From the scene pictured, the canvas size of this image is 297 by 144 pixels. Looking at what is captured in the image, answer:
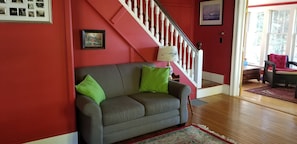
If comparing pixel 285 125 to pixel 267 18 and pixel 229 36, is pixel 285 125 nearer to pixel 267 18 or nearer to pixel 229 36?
pixel 229 36

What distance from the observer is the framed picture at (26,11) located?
2.15 meters

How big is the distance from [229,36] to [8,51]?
4033mm

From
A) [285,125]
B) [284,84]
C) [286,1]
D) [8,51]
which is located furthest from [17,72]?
[286,1]

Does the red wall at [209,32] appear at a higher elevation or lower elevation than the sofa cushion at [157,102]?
higher

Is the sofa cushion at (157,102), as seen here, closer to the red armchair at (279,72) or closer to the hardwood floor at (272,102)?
the hardwood floor at (272,102)

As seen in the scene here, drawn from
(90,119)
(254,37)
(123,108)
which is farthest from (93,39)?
(254,37)

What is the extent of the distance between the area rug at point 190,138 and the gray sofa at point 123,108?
14 cm

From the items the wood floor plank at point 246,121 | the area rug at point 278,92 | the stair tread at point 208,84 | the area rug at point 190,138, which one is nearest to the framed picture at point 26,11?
the area rug at point 190,138

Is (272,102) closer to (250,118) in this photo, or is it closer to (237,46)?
(250,118)

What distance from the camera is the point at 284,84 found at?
18.6 feet

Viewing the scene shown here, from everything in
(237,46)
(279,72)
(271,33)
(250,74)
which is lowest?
(250,74)

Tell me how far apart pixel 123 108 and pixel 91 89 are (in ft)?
1.48

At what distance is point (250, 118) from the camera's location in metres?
3.57

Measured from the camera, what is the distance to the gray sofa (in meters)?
2.51
